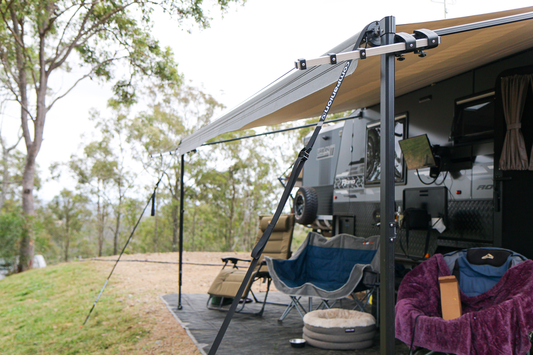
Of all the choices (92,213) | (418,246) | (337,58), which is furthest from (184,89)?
(337,58)

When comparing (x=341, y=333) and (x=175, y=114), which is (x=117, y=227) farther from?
(x=341, y=333)

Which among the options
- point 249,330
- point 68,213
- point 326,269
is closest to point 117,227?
point 68,213

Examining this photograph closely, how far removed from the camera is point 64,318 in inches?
188

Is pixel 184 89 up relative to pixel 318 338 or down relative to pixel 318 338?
up

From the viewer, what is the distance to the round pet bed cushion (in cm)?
305

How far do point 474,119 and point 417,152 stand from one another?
0.54m

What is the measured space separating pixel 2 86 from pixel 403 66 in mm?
12696

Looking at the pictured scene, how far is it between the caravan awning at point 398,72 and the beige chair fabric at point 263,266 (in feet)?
4.63

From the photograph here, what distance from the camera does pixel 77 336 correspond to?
12.9 ft

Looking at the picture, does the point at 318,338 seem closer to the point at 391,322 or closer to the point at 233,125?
the point at 391,322

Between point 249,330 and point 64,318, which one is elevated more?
point 249,330

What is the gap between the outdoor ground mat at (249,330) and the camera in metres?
3.08

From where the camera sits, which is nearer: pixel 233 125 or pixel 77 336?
pixel 233 125

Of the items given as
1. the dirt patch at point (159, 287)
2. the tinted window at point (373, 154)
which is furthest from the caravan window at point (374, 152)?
the dirt patch at point (159, 287)
